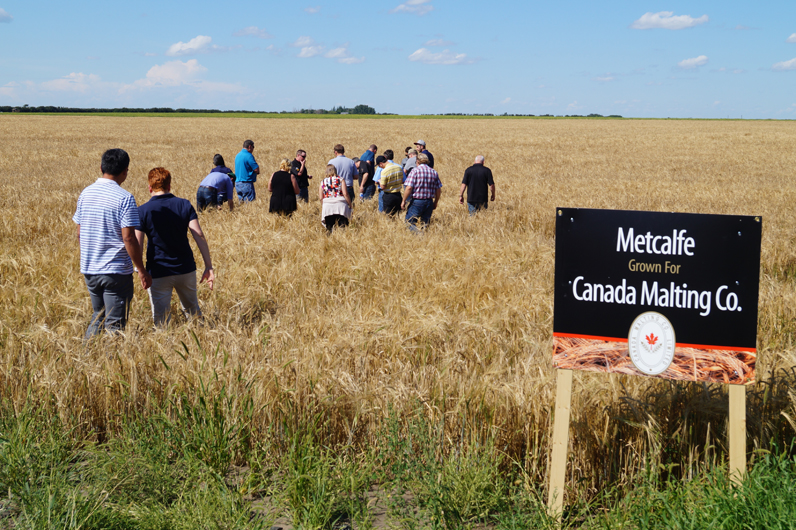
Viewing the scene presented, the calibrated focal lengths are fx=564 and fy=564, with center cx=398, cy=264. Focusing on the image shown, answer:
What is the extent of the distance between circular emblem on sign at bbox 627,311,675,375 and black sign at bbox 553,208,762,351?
0.10 feet

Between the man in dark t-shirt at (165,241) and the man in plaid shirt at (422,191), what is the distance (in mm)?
5413

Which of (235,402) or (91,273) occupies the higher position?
(91,273)

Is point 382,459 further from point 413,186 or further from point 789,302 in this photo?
point 413,186

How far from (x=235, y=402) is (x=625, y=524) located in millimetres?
2308

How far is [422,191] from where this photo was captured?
1057 cm

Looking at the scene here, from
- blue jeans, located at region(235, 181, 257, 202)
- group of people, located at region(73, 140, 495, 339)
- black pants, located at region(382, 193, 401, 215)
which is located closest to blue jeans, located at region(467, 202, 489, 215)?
black pants, located at region(382, 193, 401, 215)

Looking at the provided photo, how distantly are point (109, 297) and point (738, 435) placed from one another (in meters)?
4.87

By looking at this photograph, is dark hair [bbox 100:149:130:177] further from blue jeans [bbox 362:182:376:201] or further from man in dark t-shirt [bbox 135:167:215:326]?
blue jeans [bbox 362:182:376:201]

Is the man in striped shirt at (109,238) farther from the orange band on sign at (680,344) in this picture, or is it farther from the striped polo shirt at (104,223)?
the orange band on sign at (680,344)

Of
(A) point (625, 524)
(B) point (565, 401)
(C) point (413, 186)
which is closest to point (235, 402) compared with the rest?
(B) point (565, 401)

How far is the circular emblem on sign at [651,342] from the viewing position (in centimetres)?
289

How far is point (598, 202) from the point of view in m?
14.2

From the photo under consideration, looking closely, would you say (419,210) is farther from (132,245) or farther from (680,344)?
(680,344)

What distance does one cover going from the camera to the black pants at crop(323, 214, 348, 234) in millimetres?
9732
